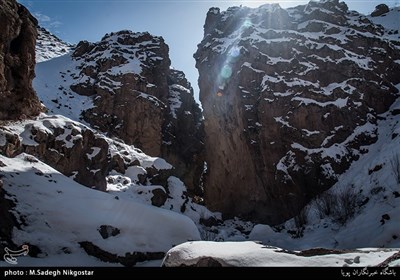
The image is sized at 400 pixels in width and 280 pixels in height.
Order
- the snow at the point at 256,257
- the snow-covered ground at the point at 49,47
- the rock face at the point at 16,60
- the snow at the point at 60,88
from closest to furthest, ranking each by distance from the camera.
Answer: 1. the snow at the point at 256,257
2. the rock face at the point at 16,60
3. the snow at the point at 60,88
4. the snow-covered ground at the point at 49,47

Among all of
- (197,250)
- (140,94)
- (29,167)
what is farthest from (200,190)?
(197,250)

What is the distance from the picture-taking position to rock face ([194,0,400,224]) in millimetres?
43281

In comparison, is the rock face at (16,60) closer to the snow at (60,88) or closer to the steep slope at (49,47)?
the snow at (60,88)

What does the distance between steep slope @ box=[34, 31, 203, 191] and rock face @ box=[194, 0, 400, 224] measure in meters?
9.76

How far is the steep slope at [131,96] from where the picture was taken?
5903 centimetres

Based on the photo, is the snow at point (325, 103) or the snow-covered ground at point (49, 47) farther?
the snow-covered ground at point (49, 47)

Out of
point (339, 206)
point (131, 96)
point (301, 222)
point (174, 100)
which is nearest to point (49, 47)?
point (174, 100)

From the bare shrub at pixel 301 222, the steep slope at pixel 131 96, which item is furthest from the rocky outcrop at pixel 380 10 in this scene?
the bare shrub at pixel 301 222

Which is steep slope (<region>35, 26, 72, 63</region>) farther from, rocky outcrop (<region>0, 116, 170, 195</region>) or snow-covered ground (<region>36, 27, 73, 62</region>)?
rocky outcrop (<region>0, 116, 170, 195</region>)

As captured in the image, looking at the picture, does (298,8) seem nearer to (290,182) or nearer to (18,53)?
(290,182)

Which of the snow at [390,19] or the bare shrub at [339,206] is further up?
the snow at [390,19]

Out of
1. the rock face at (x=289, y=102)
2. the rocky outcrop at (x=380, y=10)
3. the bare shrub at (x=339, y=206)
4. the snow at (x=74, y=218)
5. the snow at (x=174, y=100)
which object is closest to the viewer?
the snow at (x=74, y=218)

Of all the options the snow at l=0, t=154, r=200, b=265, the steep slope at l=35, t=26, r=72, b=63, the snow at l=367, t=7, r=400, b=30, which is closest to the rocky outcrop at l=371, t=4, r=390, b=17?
the snow at l=367, t=7, r=400, b=30

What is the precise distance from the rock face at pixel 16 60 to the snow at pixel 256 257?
22.1 meters
